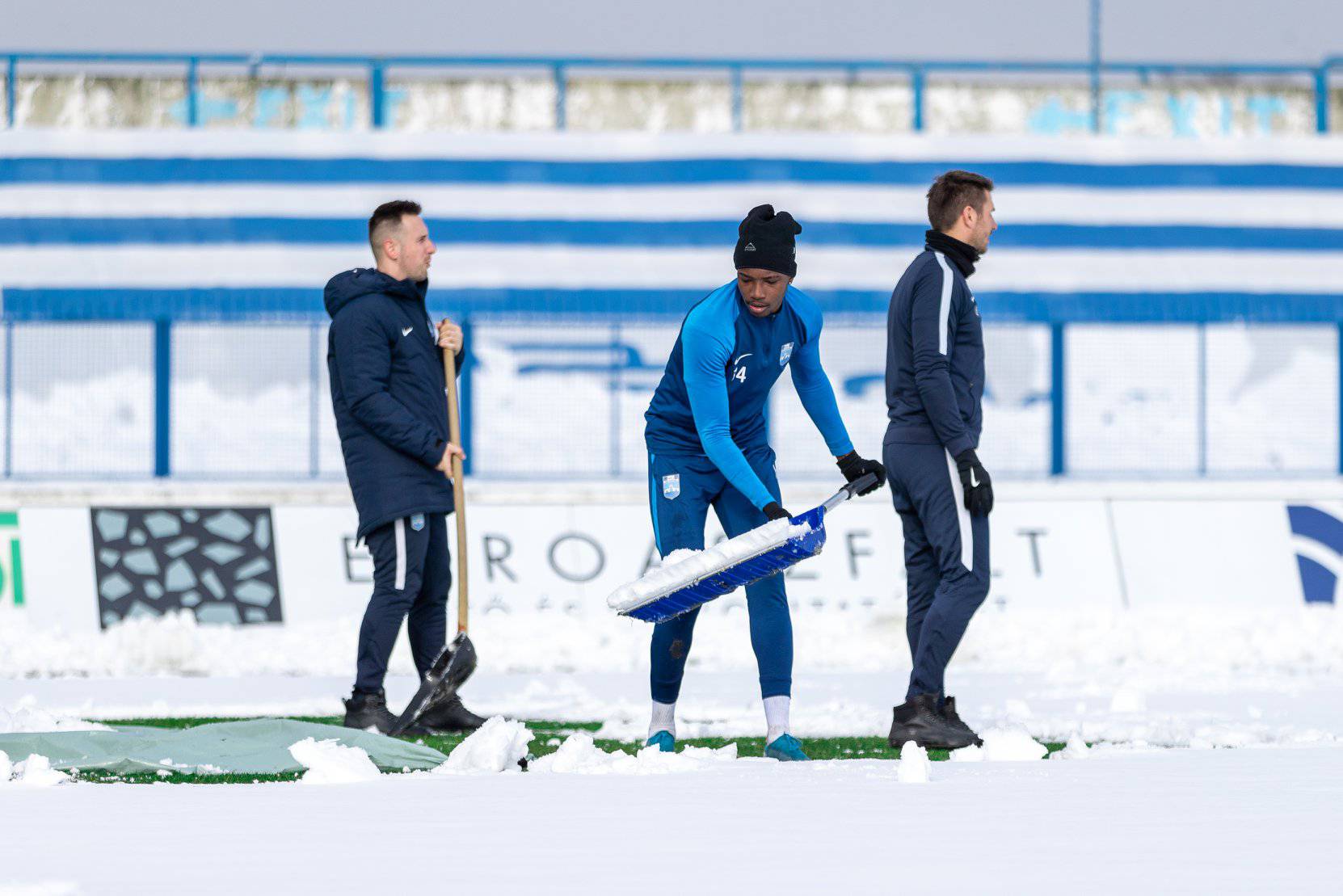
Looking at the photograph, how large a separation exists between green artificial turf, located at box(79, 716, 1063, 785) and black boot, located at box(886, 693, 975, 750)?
0.13 ft

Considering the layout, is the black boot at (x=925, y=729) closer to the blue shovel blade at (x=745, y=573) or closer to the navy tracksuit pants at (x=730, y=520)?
the navy tracksuit pants at (x=730, y=520)

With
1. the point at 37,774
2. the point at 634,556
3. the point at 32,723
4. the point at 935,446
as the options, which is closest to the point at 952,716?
the point at 935,446

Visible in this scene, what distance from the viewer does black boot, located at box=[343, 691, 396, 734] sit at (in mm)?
7504

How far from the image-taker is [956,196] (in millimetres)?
7277

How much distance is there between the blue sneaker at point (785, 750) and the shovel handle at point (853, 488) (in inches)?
27.4

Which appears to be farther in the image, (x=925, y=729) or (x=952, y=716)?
(x=952, y=716)

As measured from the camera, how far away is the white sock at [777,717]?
662 cm

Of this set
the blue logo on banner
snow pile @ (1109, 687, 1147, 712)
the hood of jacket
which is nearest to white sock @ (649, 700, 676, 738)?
the hood of jacket

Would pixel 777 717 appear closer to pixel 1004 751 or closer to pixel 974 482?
pixel 1004 751

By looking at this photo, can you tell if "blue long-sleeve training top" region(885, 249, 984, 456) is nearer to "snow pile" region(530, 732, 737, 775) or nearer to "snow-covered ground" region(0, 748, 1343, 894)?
"snow-covered ground" region(0, 748, 1343, 894)

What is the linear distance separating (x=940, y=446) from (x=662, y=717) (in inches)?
49.1

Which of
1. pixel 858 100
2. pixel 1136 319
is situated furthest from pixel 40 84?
pixel 1136 319

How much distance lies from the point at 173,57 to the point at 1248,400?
9065 millimetres

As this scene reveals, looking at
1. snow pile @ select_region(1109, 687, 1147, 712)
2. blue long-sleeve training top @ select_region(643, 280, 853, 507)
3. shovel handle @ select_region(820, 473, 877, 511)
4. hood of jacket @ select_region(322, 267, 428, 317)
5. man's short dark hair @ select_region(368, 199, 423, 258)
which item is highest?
man's short dark hair @ select_region(368, 199, 423, 258)
